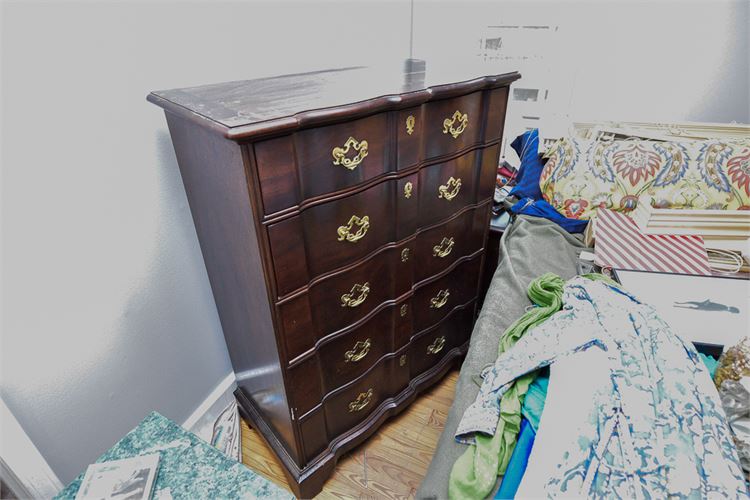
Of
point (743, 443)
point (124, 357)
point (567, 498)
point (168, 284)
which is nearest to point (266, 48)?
point (168, 284)

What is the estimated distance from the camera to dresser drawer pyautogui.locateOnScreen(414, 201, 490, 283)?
1.14 meters

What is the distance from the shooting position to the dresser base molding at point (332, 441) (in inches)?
45.4

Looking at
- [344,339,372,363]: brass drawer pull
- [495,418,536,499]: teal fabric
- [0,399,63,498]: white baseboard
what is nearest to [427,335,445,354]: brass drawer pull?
[344,339,372,363]: brass drawer pull

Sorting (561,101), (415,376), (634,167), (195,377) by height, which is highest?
(561,101)

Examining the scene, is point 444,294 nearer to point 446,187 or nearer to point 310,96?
point 446,187

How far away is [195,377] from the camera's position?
126 centimetres

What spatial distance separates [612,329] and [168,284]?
1.12 meters

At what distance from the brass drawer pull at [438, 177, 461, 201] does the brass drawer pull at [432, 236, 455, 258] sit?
0.14m

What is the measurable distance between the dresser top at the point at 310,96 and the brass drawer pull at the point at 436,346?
85 centimetres

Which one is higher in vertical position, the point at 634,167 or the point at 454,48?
the point at 454,48

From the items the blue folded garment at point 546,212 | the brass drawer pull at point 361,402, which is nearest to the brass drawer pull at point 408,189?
the brass drawer pull at point 361,402

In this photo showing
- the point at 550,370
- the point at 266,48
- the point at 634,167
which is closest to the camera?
the point at 550,370

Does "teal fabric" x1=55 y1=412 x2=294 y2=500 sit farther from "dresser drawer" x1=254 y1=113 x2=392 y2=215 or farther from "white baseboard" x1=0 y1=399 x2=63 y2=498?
"dresser drawer" x1=254 y1=113 x2=392 y2=215

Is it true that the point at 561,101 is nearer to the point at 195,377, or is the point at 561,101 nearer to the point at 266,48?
the point at 266,48
